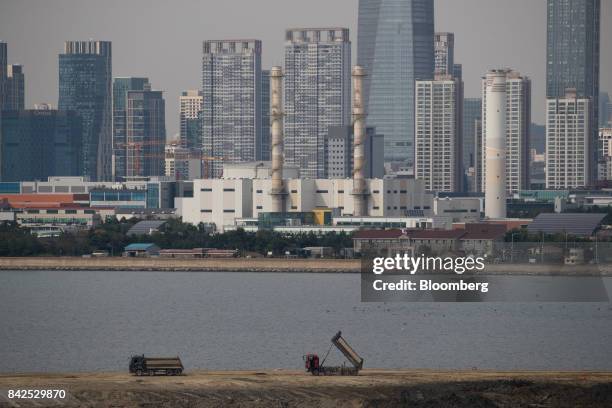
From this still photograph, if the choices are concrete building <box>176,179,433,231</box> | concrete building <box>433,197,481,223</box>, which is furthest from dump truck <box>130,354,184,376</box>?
concrete building <box>433,197,481,223</box>

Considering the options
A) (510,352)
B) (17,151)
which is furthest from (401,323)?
(17,151)

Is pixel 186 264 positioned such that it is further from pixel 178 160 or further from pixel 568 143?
pixel 178 160

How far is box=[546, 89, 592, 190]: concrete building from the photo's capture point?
179000mm

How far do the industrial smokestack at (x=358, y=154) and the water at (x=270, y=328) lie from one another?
29.7 metres

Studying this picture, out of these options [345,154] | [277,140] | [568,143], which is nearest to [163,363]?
[277,140]

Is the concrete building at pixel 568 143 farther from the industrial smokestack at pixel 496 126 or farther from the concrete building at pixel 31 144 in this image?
the industrial smokestack at pixel 496 126

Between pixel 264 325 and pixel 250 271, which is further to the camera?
pixel 250 271

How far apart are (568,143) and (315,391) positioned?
14895 cm

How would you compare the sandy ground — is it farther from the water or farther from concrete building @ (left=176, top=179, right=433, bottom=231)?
concrete building @ (left=176, top=179, right=433, bottom=231)

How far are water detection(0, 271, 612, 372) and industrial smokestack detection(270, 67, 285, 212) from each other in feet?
94.8

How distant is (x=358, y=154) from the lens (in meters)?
106

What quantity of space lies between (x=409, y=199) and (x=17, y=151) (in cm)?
9745

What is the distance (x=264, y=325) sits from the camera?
179 ft

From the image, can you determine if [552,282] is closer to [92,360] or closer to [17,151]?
[92,360]
